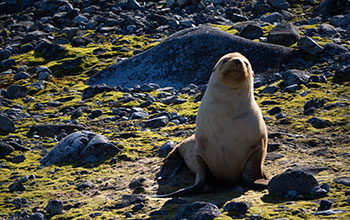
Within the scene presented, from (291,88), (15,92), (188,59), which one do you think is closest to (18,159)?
(15,92)

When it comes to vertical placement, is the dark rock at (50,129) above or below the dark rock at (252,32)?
below

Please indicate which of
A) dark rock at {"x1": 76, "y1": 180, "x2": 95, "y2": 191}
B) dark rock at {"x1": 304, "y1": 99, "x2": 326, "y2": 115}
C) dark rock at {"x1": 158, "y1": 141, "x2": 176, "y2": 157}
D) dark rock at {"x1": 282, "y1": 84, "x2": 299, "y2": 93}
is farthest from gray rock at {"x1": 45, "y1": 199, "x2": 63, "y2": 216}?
dark rock at {"x1": 282, "y1": 84, "x2": 299, "y2": 93}

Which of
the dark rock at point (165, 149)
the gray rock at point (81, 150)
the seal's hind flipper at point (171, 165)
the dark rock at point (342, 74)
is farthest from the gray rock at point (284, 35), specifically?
the seal's hind flipper at point (171, 165)

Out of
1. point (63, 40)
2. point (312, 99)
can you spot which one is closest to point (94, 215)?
point (312, 99)

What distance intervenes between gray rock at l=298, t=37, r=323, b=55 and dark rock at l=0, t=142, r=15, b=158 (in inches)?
292

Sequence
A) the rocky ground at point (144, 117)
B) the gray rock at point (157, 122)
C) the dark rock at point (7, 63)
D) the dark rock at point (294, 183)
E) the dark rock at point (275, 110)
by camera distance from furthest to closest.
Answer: the dark rock at point (7, 63) < the gray rock at point (157, 122) < the dark rock at point (275, 110) < the rocky ground at point (144, 117) < the dark rock at point (294, 183)

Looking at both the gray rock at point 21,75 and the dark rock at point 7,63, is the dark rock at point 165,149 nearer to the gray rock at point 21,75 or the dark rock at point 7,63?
the gray rock at point 21,75

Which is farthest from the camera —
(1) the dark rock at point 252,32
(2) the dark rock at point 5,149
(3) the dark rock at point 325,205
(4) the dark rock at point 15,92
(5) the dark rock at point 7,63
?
(5) the dark rock at point 7,63

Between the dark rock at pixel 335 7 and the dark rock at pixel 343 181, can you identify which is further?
the dark rock at pixel 335 7

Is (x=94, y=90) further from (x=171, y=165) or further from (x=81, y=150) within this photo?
(x=171, y=165)

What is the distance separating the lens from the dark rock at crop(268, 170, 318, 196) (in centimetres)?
474

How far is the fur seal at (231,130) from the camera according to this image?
5.77m

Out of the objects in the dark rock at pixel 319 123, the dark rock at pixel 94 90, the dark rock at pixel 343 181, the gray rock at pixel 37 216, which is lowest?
the dark rock at pixel 94 90

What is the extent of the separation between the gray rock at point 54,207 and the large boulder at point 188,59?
6903 millimetres
